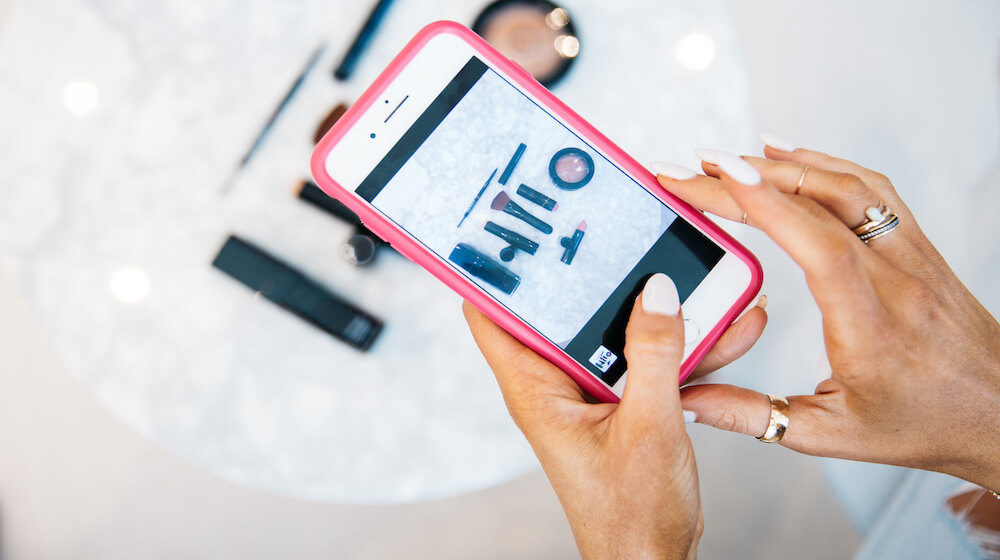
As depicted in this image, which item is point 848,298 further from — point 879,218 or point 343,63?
point 343,63

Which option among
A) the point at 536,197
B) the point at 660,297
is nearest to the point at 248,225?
the point at 536,197

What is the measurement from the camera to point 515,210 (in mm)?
534

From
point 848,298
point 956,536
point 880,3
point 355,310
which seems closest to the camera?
point 848,298

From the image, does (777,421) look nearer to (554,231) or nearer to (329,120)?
(554,231)

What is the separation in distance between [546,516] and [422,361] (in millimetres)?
585

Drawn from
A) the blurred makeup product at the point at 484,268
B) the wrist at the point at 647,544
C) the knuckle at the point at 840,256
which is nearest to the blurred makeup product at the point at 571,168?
the blurred makeup product at the point at 484,268

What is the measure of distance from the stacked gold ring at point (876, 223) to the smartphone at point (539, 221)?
100 millimetres

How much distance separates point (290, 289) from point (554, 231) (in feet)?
1.07

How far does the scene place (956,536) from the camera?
2.98 ft

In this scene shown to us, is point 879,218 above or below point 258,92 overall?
above

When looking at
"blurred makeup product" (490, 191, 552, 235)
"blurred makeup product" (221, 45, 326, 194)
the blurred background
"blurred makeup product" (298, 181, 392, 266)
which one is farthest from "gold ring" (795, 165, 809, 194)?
"blurred makeup product" (221, 45, 326, 194)

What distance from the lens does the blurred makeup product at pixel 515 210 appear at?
0.53 m

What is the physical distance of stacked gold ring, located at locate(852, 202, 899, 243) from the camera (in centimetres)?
50

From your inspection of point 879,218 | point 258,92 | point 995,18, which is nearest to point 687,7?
point 879,218
